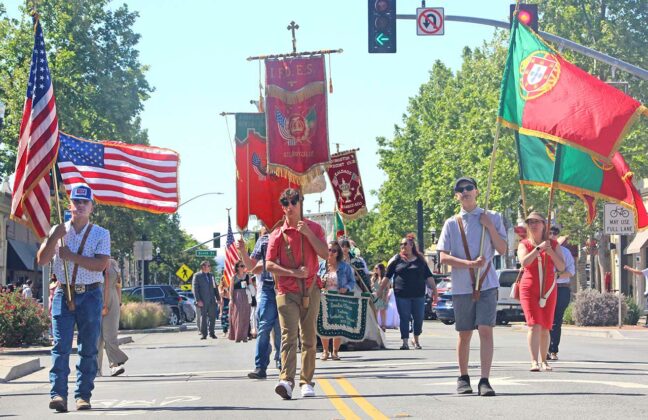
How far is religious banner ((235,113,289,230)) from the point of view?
2656 centimetres

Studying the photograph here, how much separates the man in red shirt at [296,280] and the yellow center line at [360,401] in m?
0.46

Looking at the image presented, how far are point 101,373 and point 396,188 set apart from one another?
64673mm

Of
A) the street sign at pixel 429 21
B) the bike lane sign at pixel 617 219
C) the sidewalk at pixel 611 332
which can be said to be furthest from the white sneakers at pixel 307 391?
the bike lane sign at pixel 617 219

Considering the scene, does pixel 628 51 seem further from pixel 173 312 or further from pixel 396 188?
pixel 396 188

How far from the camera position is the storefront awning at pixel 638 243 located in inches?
2228

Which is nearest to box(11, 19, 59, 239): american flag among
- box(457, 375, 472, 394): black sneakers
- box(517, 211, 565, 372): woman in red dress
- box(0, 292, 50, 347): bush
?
box(457, 375, 472, 394): black sneakers

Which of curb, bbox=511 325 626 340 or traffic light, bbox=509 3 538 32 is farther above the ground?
traffic light, bbox=509 3 538 32

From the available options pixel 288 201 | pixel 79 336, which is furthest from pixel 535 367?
pixel 79 336

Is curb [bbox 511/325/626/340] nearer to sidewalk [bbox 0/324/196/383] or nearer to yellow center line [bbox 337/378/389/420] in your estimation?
sidewalk [bbox 0/324/196/383]

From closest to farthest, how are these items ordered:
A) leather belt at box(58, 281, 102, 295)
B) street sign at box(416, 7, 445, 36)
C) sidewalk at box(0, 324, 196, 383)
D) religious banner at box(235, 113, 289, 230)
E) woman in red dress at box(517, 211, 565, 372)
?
leather belt at box(58, 281, 102, 295) < woman in red dress at box(517, 211, 565, 372) < sidewalk at box(0, 324, 196, 383) < street sign at box(416, 7, 445, 36) < religious banner at box(235, 113, 289, 230)

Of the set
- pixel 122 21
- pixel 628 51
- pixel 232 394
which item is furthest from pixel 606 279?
pixel 232 394

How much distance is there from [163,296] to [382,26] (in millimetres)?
28673

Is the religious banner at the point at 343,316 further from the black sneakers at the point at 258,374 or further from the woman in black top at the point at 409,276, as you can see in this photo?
the black sneakers at the point at 258,374

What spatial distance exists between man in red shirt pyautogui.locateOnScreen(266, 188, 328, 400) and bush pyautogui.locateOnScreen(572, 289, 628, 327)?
69.3ft
